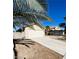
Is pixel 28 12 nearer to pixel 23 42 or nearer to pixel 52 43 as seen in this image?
pixel 23 42

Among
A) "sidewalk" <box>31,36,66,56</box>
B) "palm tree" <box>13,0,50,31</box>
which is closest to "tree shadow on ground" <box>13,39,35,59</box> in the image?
"sidewalk" <box>31,36,66,56</box>

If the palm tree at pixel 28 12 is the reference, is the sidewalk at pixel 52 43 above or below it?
below

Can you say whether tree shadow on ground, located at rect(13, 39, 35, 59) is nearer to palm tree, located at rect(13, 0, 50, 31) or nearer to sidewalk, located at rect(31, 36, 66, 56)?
sidewalk, located at rect(31, 36, 66, 56)

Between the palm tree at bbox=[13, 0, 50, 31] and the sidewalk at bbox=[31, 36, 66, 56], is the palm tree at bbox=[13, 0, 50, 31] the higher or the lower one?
the higher one

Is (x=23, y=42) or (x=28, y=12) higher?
(x=28, y=12)

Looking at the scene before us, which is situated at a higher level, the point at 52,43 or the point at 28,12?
the point at 28,12

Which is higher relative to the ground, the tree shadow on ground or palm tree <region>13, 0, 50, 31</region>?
palm tree <region>13, 0, 50, 31</region>

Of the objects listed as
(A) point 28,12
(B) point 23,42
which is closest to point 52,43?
(B) point 23,42

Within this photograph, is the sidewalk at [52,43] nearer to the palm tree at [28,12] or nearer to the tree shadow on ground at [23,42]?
the tree shadow on ground at [23,42]

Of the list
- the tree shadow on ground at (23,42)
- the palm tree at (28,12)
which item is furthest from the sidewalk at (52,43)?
the palm tree at (28,12)

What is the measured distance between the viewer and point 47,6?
1.99m
